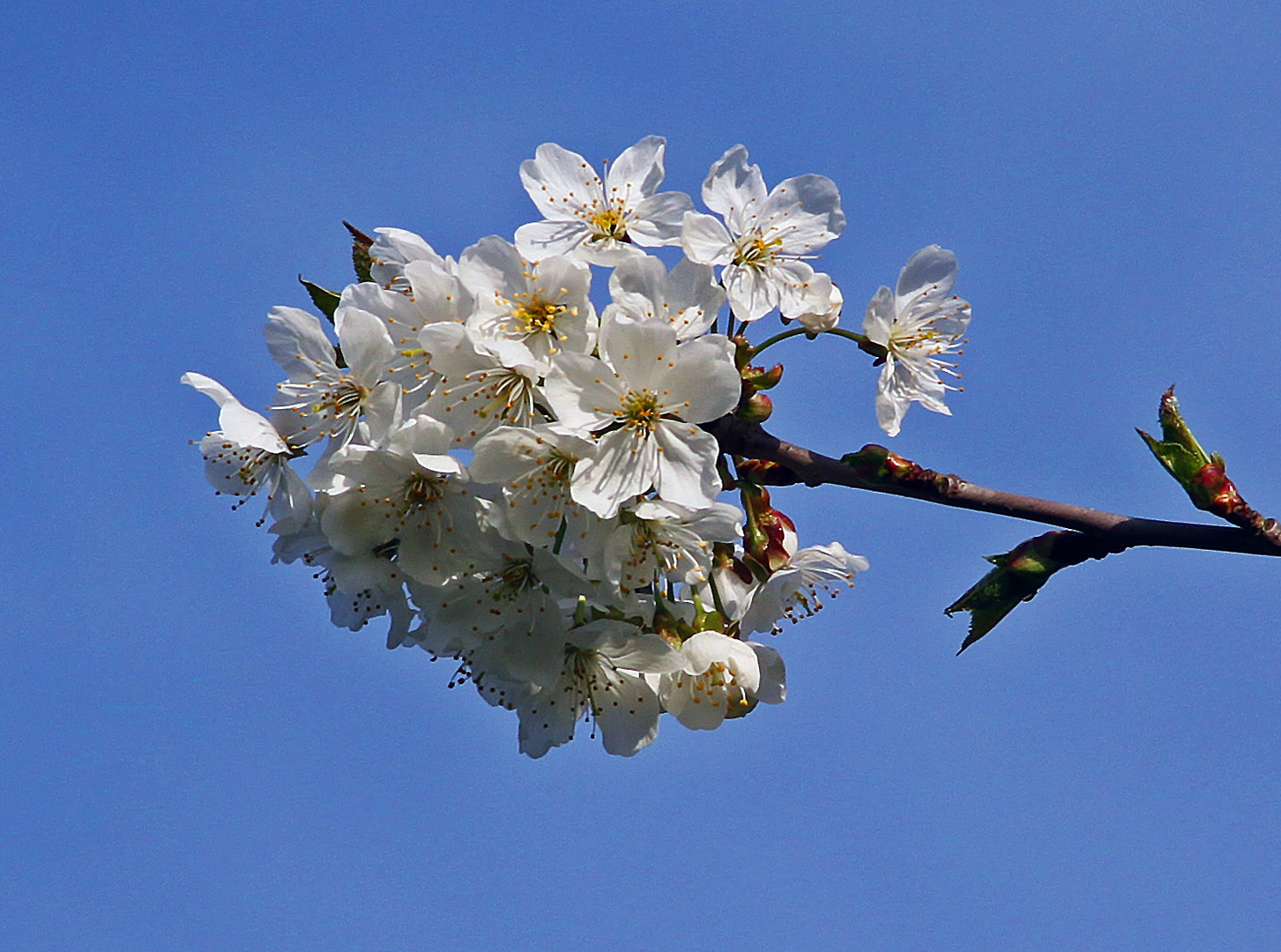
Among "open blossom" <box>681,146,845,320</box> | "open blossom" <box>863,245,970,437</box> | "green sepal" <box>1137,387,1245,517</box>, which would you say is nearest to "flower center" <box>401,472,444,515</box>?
"open blossom" <box>681,146,845,320</box>

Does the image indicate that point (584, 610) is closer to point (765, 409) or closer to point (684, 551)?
point (684, 551)

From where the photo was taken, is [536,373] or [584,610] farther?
[584,610]

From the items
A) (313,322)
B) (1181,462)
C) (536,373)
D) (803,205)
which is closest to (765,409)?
(536,373)

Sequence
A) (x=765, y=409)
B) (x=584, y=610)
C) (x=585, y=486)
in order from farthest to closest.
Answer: (x=584, y=610), (x=765, y=409), (x=585, y=486)

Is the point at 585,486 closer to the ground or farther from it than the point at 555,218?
closer to the ground

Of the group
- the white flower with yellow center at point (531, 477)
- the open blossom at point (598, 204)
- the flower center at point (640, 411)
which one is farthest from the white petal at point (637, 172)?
the white flower with yellow center at point (531, 477)

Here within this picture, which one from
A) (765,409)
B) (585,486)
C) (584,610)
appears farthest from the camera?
(584,610)

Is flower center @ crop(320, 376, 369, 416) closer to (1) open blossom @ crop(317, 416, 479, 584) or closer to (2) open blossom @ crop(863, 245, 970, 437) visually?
(1) open blossom @ crop(317, 416, 479, 584)

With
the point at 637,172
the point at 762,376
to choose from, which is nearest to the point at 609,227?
the point at 637,172
